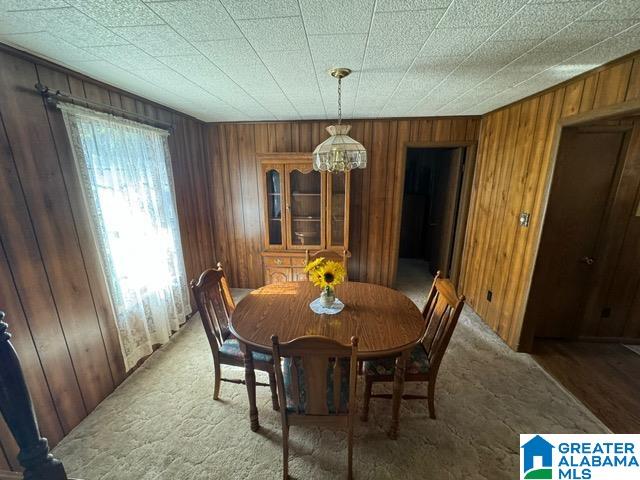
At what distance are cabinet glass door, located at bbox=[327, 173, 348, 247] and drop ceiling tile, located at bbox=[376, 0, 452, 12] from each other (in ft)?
6.69

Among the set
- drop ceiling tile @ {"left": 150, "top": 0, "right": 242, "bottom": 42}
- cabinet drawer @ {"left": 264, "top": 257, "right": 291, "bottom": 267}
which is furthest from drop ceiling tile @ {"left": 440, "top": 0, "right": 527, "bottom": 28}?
cabinet drawer @ {"left": 264, "top": 257, "right": 291, "bottom": 267}

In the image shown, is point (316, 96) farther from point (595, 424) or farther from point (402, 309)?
point (595, 424)

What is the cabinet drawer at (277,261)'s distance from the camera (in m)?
3.34

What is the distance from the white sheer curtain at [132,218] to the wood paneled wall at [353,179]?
81 cm

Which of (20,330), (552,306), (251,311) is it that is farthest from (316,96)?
(552,306)

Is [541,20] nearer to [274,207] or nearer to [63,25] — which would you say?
[63,25]

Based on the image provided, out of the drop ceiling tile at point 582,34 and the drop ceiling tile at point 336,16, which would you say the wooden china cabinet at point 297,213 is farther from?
the drop ceiling tile at point 582,34

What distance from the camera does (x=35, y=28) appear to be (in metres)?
1.23

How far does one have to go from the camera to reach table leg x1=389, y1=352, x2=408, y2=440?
1.51 m

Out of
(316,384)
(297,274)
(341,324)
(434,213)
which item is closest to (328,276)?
(341,324)

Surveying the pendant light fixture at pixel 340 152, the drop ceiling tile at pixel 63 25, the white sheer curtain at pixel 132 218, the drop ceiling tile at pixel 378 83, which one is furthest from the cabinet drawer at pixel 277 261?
the drop ceiling tile at pixel 63 25

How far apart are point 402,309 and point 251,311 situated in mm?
1063

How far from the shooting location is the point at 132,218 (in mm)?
2115

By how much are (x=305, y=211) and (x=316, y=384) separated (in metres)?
2.38
